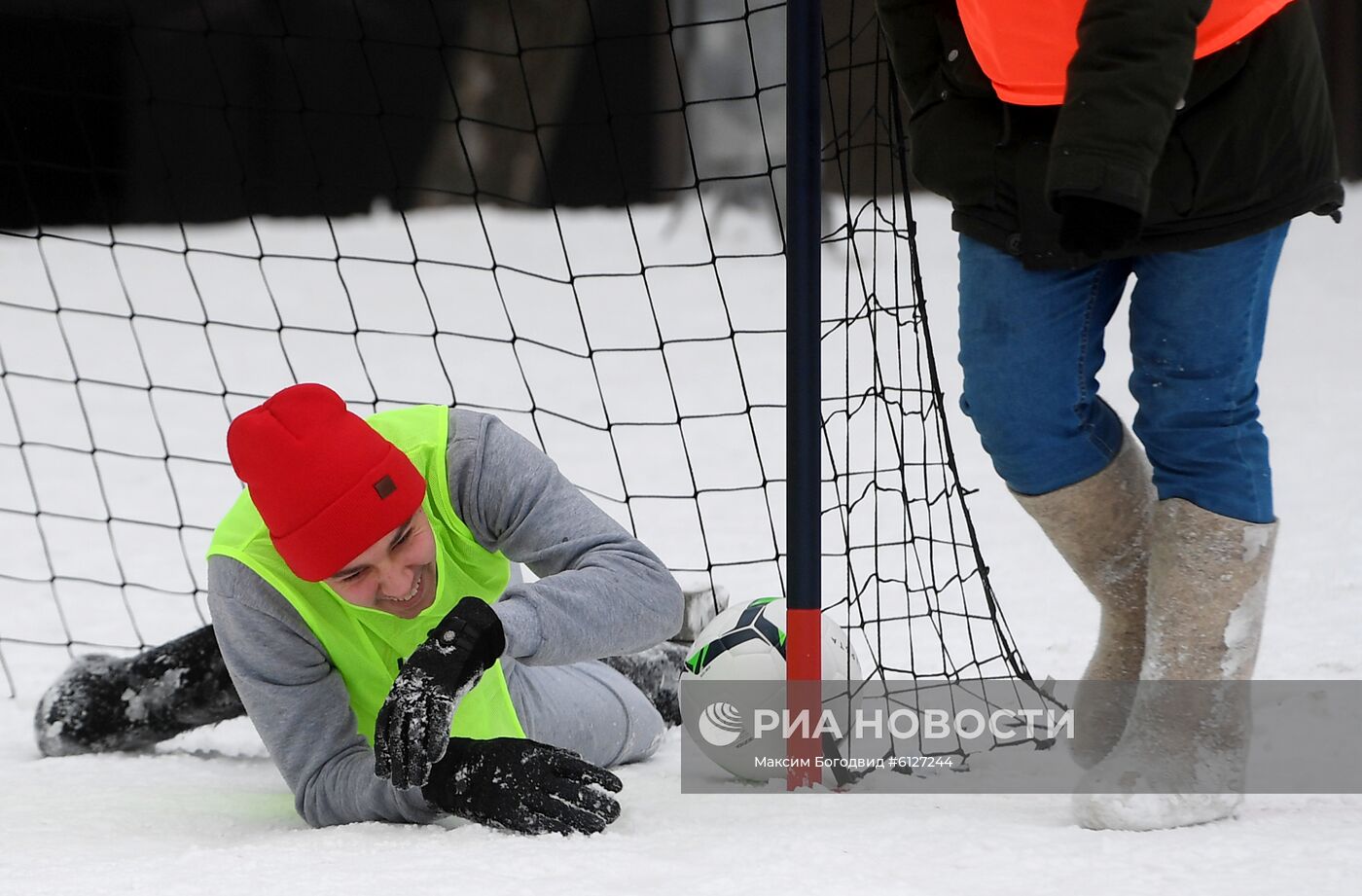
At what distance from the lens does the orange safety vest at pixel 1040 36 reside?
1.31m

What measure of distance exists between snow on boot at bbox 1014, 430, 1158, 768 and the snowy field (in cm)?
11

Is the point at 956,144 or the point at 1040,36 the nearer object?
the point at 1040,36

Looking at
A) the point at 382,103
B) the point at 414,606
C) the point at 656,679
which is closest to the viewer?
the point at 414,606

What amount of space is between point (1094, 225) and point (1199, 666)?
456 millimetres

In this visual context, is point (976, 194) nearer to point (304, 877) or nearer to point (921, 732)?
point (921, 732)

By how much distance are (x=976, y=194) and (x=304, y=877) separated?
89 cm

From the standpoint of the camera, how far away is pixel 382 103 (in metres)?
6.12

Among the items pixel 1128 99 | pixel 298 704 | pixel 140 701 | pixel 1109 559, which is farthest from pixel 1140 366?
pixel 140 701

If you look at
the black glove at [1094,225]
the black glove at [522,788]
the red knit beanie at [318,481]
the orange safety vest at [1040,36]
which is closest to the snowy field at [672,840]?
the black glove at [522,788]

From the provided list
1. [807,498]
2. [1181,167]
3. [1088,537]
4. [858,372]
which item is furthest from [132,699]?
[858,372]

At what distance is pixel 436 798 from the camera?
1.50 meters

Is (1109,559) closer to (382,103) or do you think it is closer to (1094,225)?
(1094,225)

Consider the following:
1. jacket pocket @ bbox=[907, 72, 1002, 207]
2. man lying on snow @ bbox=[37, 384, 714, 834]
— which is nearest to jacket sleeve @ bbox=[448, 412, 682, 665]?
man lying on snow @ bbox=[37, 384, 714, 834]

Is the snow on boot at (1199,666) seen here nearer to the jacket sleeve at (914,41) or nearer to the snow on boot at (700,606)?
the jacket sleeve at (914,41)
